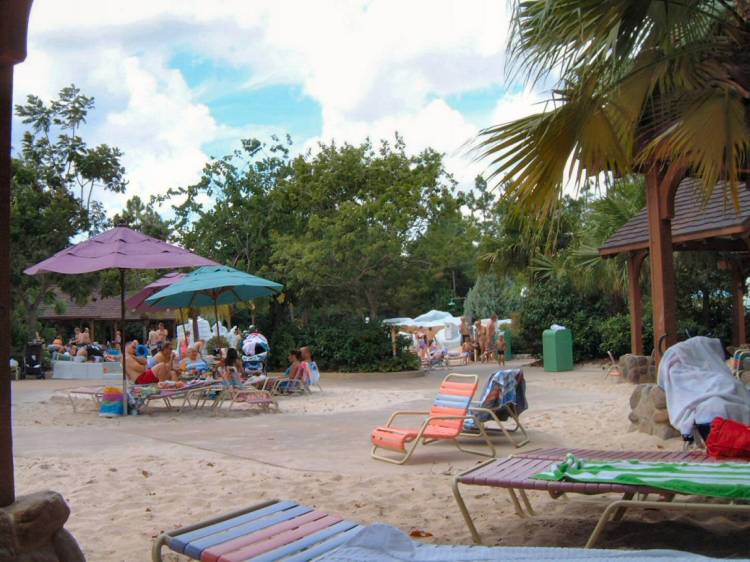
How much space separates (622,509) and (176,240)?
22.1 metres

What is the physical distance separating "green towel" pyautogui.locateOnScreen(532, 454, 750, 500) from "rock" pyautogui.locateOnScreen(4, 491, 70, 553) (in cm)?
247

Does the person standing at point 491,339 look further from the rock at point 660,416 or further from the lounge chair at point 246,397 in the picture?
the rock at point 660,416

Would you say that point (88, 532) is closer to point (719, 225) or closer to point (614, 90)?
point (614, 90)

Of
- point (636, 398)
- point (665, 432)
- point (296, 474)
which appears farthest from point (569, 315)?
point (296, 474)

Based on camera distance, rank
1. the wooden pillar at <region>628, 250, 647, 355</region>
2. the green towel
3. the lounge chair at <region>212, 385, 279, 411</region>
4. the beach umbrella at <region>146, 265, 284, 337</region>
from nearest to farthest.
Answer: the green towel
the lounge chair at <region>212, 385, 279, 411</region>
the beach umbrella at <region>146, 265, 284, 337</region>
the wooden pillar at <region>628, 250, 647, 355</region>

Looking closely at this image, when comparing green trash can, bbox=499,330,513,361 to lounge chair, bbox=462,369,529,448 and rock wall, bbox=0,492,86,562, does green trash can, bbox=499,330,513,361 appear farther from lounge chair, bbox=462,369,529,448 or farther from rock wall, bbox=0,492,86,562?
rock wall, bbox=0,492,86,562

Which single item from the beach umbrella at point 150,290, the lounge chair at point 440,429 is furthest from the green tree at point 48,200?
the lounge chair at point 440,429

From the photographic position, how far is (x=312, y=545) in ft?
10.5

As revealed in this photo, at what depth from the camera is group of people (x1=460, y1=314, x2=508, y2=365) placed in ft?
80.3

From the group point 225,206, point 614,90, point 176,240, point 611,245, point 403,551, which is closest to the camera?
point 403,551

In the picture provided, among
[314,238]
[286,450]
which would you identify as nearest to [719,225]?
[286,450]

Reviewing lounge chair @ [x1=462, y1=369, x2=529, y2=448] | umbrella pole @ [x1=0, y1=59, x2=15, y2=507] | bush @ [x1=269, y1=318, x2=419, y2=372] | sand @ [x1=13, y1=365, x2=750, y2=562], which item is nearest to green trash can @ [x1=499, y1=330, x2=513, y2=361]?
bush @ [x1=269, y1=318, x2=419, y2=372]

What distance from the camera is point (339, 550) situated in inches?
116

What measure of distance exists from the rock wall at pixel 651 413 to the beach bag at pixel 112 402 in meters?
7.56
